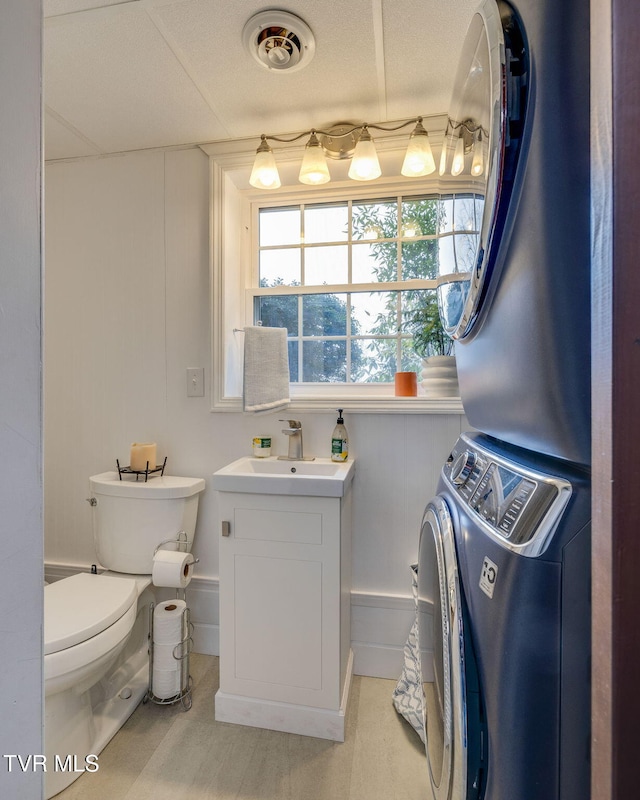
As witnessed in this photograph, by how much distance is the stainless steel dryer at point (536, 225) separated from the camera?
44cm

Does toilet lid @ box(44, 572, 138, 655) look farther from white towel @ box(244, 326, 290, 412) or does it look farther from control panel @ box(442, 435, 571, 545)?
control panel @ box(442, 435, 571, 545)

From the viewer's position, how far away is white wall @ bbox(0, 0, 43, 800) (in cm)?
50

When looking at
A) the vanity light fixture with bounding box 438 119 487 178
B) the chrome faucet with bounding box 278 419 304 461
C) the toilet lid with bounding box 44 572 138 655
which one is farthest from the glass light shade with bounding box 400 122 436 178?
the toilet lid with bounding box 44 572 138 655

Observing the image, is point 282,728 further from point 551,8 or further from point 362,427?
point 551,8

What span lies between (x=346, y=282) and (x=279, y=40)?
35.5 inches

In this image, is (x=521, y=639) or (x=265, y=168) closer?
(x=521, y=639)

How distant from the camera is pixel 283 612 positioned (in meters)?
1.34

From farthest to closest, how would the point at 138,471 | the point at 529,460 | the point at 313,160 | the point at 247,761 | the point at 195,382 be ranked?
1. the point at 195,382
2. the point at 138,471
3. the point at 313,160
4. the point at 247,761
5. the point at 529,460

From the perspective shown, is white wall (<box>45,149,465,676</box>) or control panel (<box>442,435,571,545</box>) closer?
control panel (<box>442,435,571,545</box>)

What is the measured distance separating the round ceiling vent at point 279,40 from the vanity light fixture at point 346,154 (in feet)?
1.02

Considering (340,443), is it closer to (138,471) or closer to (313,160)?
(138,471)

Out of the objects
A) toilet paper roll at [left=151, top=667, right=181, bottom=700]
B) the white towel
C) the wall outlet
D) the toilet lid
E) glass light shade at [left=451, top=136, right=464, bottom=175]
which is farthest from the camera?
the wall outlet

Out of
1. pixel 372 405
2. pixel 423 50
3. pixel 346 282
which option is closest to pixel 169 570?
pixel 372 405

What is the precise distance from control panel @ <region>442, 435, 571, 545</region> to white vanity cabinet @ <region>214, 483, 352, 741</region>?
0.71m
